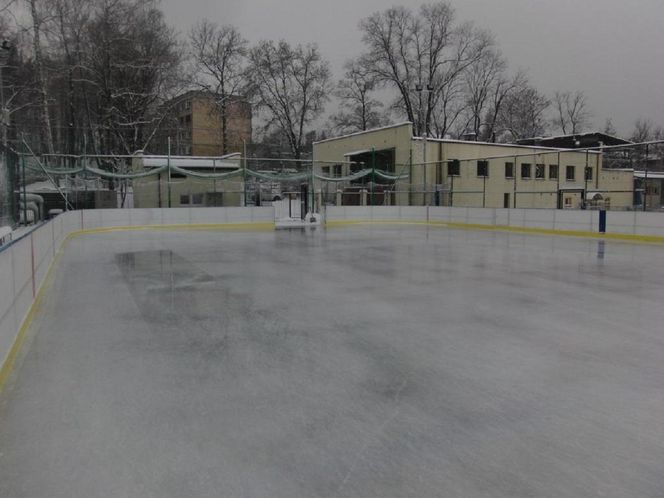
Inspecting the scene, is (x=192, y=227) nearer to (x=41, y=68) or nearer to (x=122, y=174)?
(x=122, y=174)

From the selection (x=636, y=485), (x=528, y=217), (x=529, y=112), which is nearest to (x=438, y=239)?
(x=528, y=217)

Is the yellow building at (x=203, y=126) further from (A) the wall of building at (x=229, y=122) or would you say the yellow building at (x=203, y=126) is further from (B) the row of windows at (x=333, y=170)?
(B) the row of windows at (x=333, y=170)

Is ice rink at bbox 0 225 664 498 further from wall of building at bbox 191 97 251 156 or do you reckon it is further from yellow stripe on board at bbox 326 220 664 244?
wall of building at bbox 191 97 251 156

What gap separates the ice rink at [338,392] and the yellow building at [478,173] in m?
11.3

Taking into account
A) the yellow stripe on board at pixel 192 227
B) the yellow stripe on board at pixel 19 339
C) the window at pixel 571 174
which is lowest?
the yellow stripe on board at pixel 19 339

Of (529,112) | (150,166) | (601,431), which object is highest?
(529,112)

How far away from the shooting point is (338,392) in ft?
13.2

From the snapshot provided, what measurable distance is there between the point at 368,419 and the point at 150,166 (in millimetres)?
24721

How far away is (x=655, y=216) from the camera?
659 inches

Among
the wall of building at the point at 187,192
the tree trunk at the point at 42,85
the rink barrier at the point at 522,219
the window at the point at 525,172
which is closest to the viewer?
the rink barrier at the point at 522,219

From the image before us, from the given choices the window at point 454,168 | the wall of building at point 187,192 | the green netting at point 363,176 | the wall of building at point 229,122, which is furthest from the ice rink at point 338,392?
the wall of building at point 229,122

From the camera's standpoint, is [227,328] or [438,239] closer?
[227,328]

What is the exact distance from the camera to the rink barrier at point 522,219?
17203 millimetres

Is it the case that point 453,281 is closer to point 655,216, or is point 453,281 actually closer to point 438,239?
point 438,239
